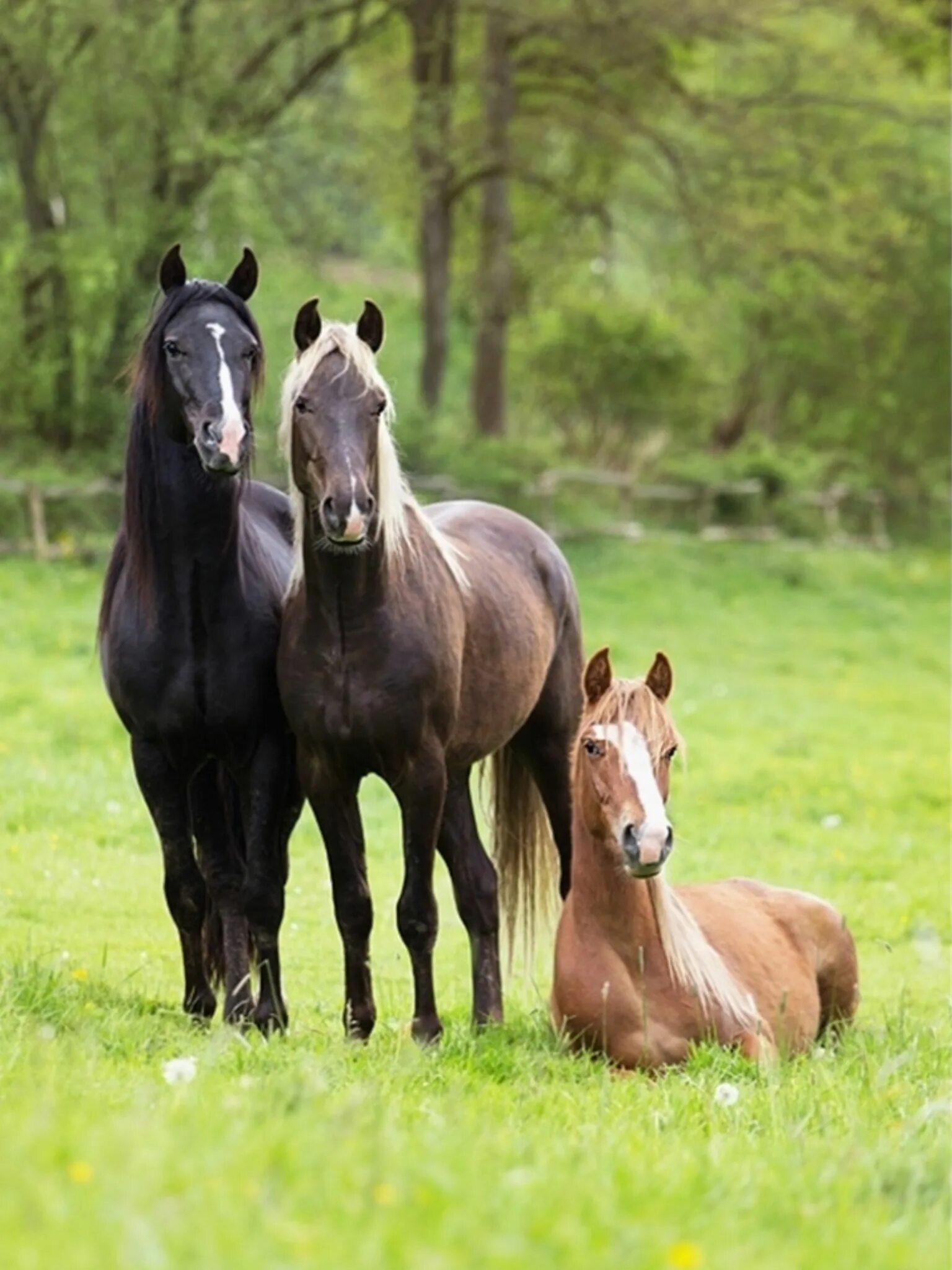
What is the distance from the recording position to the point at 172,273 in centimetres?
606

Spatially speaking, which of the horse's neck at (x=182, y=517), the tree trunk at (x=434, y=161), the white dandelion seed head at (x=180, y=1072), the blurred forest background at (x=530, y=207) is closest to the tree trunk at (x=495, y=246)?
the blurred forest background at (x=530, y=207)

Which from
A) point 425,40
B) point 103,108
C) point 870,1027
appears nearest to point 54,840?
point 870,1027

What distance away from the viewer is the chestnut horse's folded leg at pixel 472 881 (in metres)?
6.82

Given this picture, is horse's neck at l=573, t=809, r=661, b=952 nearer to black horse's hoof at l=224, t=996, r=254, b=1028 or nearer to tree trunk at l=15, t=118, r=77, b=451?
black horse's hoof at l=224, t=996, r=254, b=1028

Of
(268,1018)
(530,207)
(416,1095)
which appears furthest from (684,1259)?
(530,207)

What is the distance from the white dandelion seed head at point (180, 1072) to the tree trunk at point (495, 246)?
76.2ft

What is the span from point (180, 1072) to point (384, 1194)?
137cm

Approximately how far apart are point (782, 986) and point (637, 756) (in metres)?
1.47

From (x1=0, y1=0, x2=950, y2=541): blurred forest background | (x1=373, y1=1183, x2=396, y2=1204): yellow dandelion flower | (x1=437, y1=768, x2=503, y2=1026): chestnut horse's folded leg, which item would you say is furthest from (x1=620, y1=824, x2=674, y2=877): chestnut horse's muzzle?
(x1=0, y1=0, x2=950, y2=541): blurred forest background

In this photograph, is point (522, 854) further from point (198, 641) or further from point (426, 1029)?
point (198, 641)

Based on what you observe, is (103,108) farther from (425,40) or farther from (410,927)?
(410,927)

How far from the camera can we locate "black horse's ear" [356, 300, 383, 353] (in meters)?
5.89

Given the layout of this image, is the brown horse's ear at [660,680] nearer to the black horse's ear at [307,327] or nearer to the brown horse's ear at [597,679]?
the brown horse's ear at [597,679]

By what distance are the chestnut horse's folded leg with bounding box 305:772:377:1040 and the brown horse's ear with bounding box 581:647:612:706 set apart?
87 centimetres
